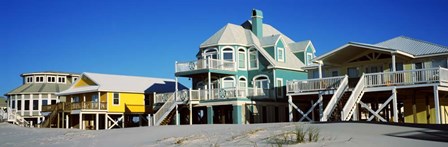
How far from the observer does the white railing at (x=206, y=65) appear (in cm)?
3922

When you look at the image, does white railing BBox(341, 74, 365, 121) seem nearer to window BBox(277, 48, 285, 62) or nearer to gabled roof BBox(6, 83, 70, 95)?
window BBox(277, 48, 285, 62)

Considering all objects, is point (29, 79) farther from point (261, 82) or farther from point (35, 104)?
point (261, 82)

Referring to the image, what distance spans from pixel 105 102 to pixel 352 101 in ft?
82.3

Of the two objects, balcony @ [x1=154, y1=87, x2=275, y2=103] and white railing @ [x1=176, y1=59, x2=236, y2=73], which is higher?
white railing @ [x1=176, y1=59, x2=236, y2=73]

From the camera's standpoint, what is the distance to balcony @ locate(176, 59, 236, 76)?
129ft

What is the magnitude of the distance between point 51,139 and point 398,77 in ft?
60.5

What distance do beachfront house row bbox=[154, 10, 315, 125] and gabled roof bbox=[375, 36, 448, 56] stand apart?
8.71m

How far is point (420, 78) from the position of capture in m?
29.6

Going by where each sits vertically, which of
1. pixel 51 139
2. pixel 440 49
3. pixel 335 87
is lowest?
pixel 51 139

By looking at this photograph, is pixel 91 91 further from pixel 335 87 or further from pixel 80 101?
pixel 335 87

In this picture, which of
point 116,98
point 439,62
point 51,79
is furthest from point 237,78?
point 51,79

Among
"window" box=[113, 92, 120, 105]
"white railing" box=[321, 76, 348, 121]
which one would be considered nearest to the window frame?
"white railing" box=[321, 76, 348, 121]

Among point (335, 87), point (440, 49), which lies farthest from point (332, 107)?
point (440, 49)

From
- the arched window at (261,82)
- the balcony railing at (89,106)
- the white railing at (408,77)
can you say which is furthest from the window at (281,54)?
the balcony railing at (89,106)
